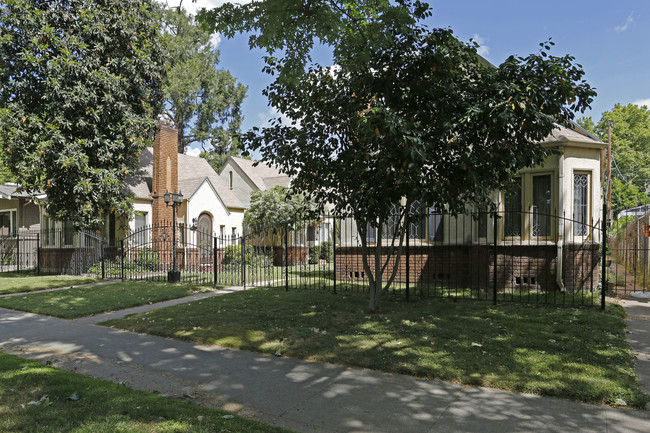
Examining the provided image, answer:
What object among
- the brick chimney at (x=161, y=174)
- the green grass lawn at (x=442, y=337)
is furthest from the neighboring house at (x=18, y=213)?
the green grass lawn at (x=442, y=337)

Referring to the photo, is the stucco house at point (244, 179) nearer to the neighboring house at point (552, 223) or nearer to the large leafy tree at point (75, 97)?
the large leafy tree at point (75, 97)

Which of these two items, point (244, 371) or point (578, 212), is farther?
point (578, 212)

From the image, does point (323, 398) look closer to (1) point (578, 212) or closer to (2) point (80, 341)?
(2) point (80, 341)

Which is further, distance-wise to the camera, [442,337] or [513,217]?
[513,217]

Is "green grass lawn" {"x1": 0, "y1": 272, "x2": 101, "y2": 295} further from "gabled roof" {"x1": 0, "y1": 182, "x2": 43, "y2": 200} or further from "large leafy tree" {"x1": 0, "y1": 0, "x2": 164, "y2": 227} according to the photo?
"gabled roof" {"x1": 0, "y1": 182, "x2": 43, "y2": 200}

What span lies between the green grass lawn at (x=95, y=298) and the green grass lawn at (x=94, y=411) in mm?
5240

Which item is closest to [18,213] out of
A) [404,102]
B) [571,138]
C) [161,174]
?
[161,174]

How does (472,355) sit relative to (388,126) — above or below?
below

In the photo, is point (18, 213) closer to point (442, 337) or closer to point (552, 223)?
point (442, 337)

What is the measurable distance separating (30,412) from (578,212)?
1338 cm

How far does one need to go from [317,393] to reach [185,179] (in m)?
21.3

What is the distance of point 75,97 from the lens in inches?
637

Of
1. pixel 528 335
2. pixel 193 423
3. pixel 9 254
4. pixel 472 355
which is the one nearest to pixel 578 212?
pixel 528 335

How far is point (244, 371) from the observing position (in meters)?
5.44
